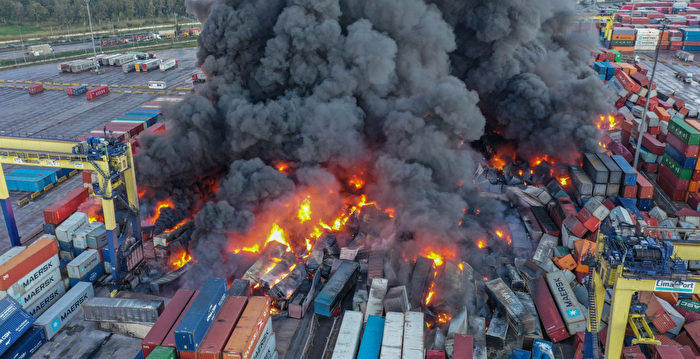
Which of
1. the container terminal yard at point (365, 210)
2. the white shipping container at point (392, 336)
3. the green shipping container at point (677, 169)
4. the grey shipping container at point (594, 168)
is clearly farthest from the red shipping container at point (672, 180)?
the white shipping container at point (392, 336)

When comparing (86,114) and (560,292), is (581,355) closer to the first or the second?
(560,292)

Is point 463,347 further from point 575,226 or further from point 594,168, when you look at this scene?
point 594,168

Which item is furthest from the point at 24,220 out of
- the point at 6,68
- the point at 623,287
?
the point at 6,68

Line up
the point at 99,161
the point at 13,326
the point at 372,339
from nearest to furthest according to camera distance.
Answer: the point at 13,326, the point at 372,339, the point at 99,161

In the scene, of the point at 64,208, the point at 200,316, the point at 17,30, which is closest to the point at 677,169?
the point at 200,316

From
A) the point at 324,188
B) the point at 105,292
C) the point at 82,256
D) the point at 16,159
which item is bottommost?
the point at 105,292
